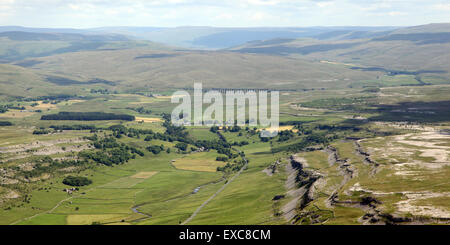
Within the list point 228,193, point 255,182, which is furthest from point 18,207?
point 255,182

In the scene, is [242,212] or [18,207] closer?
[242,212]

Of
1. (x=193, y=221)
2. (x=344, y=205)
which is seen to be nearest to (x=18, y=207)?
(x=193, y=221)

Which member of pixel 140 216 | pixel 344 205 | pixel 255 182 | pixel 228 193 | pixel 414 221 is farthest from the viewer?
pixel 255 182

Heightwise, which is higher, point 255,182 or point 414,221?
point 414,221
